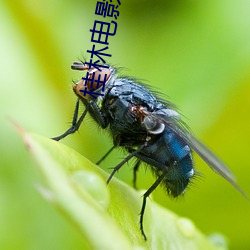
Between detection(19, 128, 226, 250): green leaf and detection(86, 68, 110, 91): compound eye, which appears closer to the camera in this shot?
detection(19, 128, 226, 250): green leaf

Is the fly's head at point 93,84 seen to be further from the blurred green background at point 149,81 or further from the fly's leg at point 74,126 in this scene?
the blurred green background at point 149,81

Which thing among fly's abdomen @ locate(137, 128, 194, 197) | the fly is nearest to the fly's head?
the fly

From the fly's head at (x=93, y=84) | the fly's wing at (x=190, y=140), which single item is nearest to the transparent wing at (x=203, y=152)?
the fly's wing at (x=190, y=140)

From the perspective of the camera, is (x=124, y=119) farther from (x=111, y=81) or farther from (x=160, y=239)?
(x=160, y=239)

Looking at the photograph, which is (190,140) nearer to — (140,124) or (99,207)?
(140,124)

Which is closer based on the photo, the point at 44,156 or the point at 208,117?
the point at 44,156

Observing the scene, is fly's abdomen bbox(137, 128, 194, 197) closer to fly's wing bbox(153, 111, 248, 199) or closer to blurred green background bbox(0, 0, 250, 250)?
fly's wing bbox(153, 111, 248, 199)

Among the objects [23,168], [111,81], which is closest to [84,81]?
[111,81]
